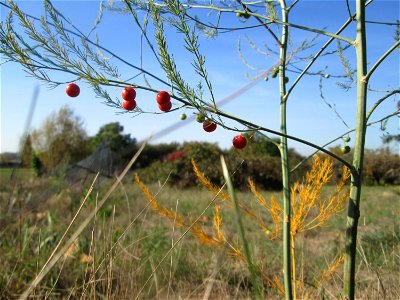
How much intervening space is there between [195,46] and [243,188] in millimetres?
7900

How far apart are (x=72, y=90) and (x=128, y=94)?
19cm

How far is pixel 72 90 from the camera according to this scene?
111 cm

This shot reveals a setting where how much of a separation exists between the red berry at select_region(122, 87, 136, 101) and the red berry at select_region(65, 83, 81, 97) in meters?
0.16

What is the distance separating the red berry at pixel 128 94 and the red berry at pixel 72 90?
164mm

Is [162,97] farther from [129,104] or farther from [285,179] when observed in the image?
[285,179]

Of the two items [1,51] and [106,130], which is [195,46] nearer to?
[1,51]

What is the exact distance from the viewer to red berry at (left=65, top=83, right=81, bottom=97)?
1.11m

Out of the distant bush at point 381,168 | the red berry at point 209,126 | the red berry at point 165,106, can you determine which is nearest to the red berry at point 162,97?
the red berry at point 165,106

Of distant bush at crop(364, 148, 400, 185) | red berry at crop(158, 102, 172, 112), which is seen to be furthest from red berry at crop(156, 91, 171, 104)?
distant bush at crop(364, 148, 400, 185)

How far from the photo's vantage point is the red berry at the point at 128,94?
1.02 meters

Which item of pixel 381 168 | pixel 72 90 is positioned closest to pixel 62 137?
pixel 381 168

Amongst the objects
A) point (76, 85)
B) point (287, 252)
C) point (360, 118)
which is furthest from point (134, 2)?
point (287, 252)

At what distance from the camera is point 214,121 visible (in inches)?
37.5

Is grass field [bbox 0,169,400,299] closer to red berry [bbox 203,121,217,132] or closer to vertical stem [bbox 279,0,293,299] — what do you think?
vertical stem [bbox 279,0,293,299]
